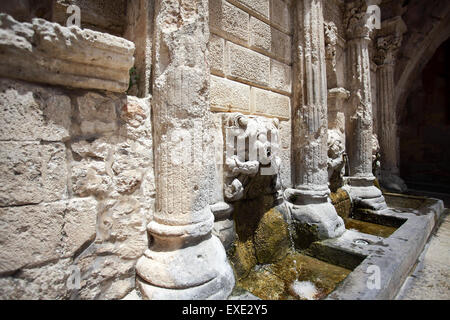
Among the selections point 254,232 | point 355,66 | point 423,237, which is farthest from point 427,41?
point 254,232

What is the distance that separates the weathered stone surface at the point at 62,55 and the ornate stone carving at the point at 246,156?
1.01 metres

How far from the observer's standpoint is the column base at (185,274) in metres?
1.32

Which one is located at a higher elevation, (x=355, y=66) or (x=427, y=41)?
(x=427, y=41)

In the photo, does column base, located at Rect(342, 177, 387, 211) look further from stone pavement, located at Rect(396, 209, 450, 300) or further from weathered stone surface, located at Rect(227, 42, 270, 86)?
weathered stone surface, located at Rect(227, 42, 270, 86)

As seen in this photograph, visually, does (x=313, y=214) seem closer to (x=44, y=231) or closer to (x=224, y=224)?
(x=224, y=224)

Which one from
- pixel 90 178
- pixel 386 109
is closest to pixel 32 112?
pixel 90 178

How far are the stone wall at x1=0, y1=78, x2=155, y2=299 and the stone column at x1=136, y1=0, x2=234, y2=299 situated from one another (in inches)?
4.8

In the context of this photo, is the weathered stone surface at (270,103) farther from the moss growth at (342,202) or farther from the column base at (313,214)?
the moss growth at (342,202)

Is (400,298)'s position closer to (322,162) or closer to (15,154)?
(322,162)

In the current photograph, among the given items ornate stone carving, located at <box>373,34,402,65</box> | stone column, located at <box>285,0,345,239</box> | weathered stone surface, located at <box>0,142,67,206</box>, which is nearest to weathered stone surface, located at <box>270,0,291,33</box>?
stone column, located at <box>285,0,345,239</box>

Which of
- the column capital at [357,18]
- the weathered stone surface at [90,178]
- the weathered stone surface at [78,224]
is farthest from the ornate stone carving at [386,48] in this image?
the weathered stone surface at [78,224]

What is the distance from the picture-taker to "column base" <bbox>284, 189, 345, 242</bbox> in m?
2.57

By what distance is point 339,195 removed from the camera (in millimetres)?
3521
